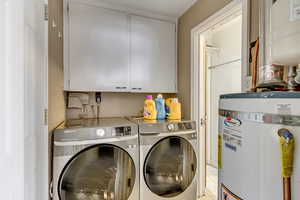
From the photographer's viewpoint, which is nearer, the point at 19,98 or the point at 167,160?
the point at 19,98

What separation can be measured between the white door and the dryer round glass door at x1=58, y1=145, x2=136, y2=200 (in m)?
0.35

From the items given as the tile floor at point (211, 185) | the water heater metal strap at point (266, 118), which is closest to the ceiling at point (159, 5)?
the water heater metal strap at point (266, 118)

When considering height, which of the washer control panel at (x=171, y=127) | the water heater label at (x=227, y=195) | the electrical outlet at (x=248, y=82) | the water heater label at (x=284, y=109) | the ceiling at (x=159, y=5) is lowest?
the water heater label at (x=227, y=195)

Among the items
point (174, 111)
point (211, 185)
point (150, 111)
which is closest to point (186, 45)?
point (174, 111)

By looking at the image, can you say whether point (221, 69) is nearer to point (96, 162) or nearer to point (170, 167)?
point (170, 167)

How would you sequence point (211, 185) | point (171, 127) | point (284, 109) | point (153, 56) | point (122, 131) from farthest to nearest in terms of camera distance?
point (211, 185), point (153, 56), point (171, 127), point (122, 131), point (284, 109)

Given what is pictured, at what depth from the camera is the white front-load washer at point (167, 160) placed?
151 centimetres

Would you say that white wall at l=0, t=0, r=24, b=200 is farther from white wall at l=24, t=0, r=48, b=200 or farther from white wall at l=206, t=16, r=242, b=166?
white wall at l=206, t=16, r=242, b=166

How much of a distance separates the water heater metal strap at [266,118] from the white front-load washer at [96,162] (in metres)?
1.00

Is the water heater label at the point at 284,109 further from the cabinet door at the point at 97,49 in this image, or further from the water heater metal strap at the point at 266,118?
the cabinet door at the point at 97,49

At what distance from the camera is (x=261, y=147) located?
20.6 inches

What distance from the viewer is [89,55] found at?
5.98 ft

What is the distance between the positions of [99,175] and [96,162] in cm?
13

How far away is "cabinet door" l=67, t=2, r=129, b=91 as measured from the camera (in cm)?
176
